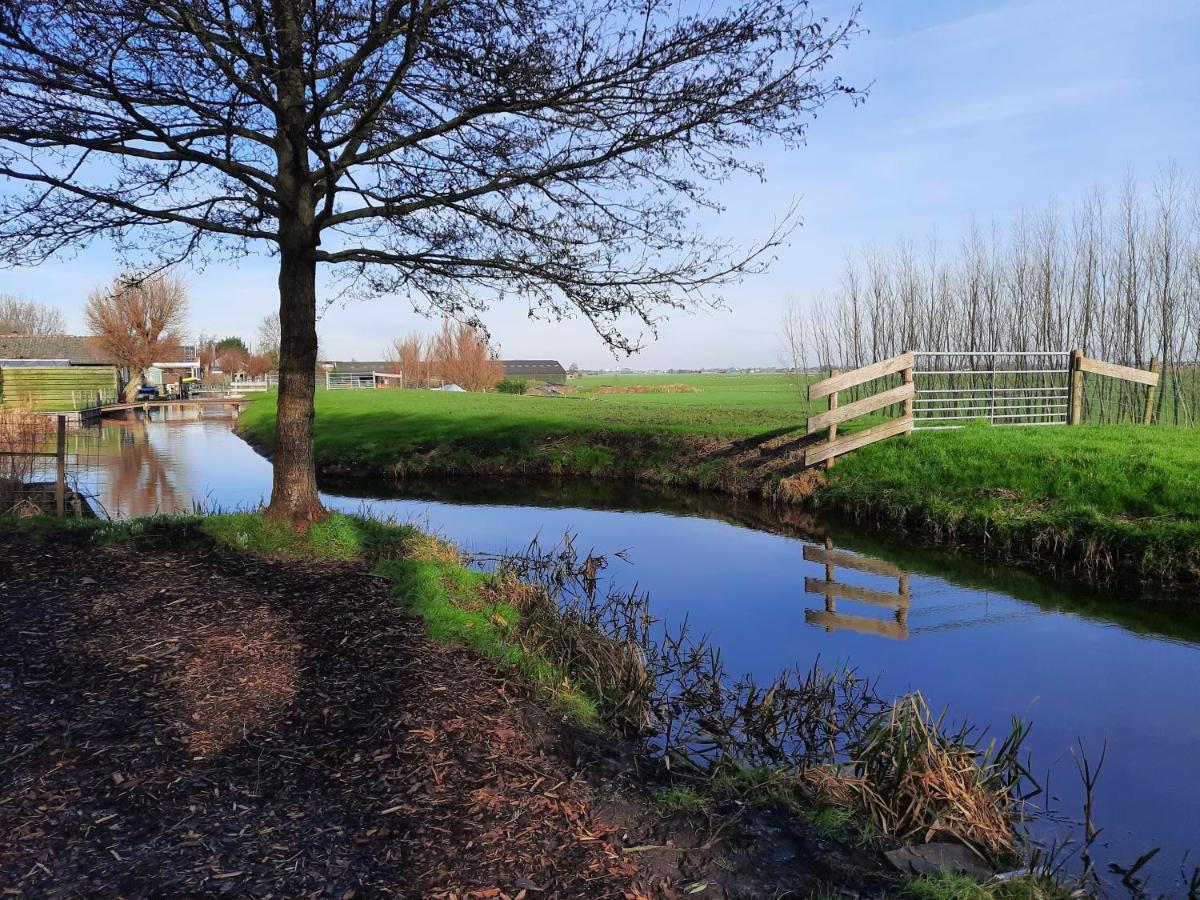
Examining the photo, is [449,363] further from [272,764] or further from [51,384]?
[272,764]

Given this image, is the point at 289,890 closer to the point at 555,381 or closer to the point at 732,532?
the point at 732,532

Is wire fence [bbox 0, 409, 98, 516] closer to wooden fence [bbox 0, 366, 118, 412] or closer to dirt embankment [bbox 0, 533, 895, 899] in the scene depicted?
A: dirt embankment [bbox 0, 533, 895, 899]

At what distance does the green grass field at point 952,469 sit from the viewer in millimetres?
9773

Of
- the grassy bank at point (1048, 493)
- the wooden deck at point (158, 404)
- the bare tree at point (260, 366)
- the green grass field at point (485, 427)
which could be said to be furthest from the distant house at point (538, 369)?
the grassy bank at point (1048, 493)

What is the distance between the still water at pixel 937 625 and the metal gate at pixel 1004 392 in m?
6.06

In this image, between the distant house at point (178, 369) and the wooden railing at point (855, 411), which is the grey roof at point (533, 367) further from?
the wooden railing at point (855, 411)

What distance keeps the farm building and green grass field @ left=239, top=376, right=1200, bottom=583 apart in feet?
74.3

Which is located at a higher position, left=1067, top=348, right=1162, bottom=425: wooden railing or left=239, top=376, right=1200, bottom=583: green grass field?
left=1067, top=348, right=1162, bottom=425: wooden railing

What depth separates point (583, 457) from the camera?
64.3 feet

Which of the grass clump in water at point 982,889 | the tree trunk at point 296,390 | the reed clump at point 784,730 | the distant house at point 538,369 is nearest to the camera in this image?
the grass clump in water at point 982,889

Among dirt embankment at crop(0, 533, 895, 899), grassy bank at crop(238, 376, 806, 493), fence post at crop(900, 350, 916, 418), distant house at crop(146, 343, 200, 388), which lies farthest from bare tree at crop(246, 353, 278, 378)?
dirt embankment at crop(0, 533, 895, 899)

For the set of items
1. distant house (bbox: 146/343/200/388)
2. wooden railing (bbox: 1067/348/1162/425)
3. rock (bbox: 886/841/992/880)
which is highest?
distant house (bbox: 146/343/200/388)

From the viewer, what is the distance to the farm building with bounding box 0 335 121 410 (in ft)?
137

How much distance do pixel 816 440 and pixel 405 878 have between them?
13.8 metres
